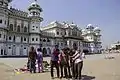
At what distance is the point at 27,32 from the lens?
160 feet

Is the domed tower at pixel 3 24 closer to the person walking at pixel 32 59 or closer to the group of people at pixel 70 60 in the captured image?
the person walking at pixel 32 59

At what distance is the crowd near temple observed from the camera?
4125cm

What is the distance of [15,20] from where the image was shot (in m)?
45.5

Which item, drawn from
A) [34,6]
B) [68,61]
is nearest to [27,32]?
[34,6]

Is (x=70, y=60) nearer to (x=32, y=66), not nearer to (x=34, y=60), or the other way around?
(x=34, y=60)

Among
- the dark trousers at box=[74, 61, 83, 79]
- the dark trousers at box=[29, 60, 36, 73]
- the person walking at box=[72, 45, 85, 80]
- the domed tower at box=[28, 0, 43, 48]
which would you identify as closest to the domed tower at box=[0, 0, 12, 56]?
the domed tower at box=[28, 0, 43, 48]

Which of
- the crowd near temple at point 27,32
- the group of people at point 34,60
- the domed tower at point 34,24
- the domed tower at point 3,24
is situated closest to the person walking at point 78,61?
the group of people at point 34,60

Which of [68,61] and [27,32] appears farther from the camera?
[27,32]

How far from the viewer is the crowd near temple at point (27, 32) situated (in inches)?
1624

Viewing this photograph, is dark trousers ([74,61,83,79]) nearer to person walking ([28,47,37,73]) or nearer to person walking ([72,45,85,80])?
person walking ([72,45,85,80])

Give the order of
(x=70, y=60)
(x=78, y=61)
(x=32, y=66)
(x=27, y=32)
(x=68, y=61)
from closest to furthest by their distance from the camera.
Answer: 1. (x=78, y=61)
2. (x=70, y=60)
3. (x=68, y=61)
4. (x=32, y=66)
5. (x=27, y=32)

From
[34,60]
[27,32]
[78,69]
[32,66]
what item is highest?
[27,32]

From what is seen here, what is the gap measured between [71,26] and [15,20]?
27.4 metres

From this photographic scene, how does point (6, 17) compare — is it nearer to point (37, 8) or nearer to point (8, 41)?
point (8, 41)
